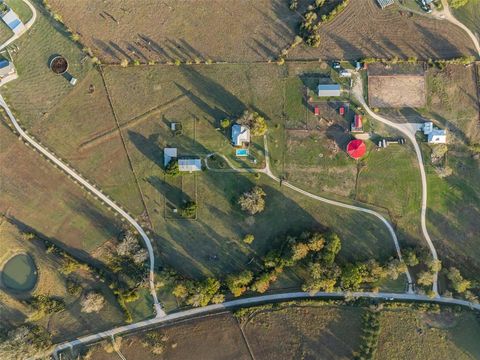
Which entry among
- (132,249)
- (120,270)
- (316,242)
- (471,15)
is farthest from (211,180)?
(471,15)

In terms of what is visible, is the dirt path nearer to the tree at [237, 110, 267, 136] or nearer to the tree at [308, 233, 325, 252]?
the tree at [237, 110, 267, 136]

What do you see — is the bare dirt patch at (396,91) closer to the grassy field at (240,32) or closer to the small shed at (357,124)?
the small shed at (357,124)

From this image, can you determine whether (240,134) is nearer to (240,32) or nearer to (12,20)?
(240,32)

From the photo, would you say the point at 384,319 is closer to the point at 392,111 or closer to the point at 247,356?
the point at 247,356

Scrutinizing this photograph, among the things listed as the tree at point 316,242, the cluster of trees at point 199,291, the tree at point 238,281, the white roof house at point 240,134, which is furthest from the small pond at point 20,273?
the tree at point 316,242

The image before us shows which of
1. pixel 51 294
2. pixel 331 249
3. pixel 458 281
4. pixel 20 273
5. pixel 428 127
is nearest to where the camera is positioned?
pixel 458 281

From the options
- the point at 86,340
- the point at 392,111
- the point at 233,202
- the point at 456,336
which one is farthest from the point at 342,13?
the point at 86,340
